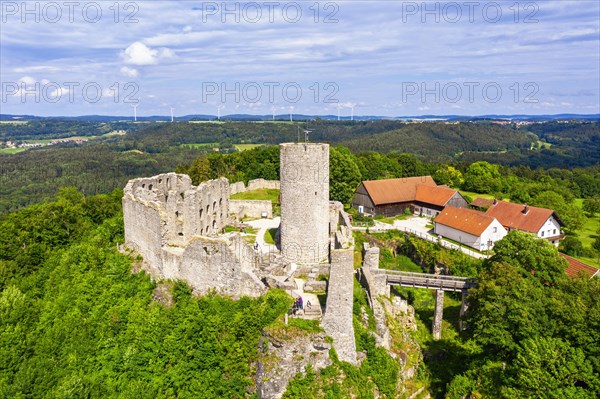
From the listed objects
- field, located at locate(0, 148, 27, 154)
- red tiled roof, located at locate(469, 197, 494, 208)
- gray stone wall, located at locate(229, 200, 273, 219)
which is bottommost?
red tiled roof, located at locate(469, 197, 494, 208)

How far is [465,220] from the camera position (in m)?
38.3

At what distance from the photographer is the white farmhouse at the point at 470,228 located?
36.5m

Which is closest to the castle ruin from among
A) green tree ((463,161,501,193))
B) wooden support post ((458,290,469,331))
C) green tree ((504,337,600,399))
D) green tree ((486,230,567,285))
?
green tree ((504,337,600,399))

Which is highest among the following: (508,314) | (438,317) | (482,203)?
(482,203)

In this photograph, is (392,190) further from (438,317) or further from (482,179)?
(438,317)

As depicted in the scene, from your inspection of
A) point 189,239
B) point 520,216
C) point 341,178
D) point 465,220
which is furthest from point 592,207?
point 189,239

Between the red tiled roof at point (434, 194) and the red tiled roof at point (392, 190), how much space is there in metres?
0.69

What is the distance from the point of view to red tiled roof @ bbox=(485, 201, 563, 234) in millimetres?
38188

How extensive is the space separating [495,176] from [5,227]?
63128 millimetres

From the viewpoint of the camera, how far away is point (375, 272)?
26141mm

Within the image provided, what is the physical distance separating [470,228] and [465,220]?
125 cm

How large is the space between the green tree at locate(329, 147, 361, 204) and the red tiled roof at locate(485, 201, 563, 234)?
48.4 ft

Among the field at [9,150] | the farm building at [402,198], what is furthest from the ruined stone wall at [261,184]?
the field at [9,150]

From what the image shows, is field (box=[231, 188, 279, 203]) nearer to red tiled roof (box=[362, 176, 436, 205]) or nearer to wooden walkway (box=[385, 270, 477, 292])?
red tiled roof (box=[362, 176, 436, 205])
